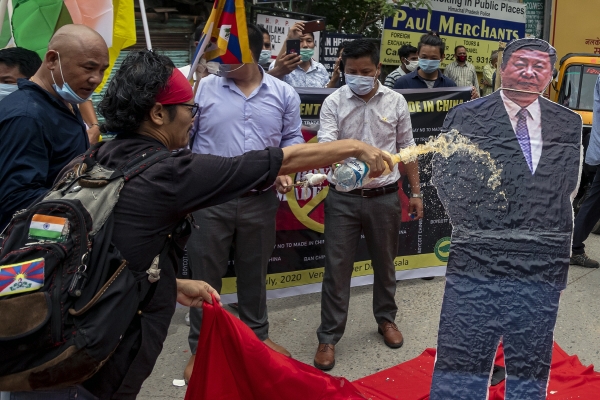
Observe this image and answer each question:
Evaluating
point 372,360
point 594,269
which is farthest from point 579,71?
point 372,360

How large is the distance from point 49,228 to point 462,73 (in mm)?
9229

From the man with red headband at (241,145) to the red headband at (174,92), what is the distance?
1630 mm

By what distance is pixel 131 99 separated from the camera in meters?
2.11

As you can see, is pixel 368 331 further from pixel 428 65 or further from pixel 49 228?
pixel 49 228

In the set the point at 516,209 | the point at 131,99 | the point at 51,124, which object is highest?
the point at 131,99

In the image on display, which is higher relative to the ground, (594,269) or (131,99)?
(131,99)

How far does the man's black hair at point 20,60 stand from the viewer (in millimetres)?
3896

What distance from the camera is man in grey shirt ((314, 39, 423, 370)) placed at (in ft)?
13.5

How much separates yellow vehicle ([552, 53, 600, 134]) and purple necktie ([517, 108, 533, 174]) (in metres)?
6.24

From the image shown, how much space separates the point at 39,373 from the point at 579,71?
27.4 ft

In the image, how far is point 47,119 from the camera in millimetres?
2801

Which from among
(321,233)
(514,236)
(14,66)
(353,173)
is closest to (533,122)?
(514,236)

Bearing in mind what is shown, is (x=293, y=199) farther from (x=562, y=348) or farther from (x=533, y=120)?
(x=533, y=120)

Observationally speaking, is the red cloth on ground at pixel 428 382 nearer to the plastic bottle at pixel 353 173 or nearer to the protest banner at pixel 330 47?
the plastic bottle at pixel 353 173
